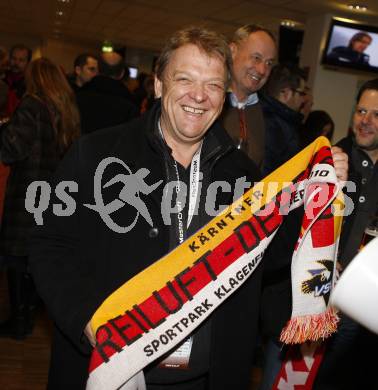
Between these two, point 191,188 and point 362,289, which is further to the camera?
point 191,188

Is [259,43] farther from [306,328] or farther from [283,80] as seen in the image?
[306,328]

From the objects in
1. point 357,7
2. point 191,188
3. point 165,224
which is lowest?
point 165,224

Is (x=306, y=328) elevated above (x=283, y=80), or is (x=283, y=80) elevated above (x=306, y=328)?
(x=283, y=80)

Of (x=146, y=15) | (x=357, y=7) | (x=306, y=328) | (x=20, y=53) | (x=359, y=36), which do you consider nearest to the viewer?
(x=306, y=328)

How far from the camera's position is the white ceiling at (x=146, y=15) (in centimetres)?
873

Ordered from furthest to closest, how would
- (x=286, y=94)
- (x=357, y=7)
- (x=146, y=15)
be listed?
(x=146, y=15) → (x=357, y=7) → (x=286, y=94)

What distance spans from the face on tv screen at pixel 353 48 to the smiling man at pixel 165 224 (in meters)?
7.14

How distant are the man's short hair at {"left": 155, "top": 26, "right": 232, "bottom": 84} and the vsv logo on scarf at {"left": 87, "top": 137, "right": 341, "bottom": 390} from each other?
1.50 feet

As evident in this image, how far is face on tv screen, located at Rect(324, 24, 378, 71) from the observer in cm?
806

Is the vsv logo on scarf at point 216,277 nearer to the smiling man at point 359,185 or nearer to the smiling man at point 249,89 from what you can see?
the smiling man at point 359,185

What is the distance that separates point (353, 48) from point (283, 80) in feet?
17.6

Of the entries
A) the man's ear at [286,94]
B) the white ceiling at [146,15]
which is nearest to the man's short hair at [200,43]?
the man's ear at [286,94]

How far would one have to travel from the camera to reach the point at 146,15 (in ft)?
38.4

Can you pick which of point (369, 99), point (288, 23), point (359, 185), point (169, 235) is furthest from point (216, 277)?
point (288, 23)
